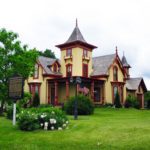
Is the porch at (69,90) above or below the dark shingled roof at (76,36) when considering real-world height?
below

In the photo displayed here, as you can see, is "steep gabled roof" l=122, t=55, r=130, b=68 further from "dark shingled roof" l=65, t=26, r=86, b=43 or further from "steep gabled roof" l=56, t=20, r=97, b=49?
"dark shingled roof" l=65, t=26, r=86, b=43

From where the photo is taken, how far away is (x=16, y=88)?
17.8 metres

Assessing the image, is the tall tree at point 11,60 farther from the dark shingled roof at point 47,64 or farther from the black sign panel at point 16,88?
the dark shingled roof at point 47,64

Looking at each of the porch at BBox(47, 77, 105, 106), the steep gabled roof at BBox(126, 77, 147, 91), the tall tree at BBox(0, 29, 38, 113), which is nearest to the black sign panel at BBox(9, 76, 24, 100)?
the tall tree at BBox(0, 29, 38, 113)

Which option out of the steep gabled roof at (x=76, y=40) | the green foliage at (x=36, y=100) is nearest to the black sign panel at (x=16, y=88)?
the green foliage at (x=36, y=100)

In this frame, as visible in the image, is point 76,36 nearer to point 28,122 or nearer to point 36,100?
point 36,100

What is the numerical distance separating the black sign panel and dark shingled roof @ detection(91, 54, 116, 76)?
2784cm

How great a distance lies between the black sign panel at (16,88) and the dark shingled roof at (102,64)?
27.8 metres

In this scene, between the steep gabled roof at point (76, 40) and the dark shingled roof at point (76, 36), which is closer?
the steep gabled roof at point (76, 40)

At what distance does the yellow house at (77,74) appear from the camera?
44.9 meters

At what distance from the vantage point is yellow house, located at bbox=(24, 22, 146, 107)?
147 feet

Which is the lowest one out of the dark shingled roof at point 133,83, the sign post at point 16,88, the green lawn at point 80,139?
the green lawn at point 80,139

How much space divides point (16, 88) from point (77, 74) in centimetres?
2732

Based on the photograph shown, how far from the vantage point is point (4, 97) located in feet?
84.7
